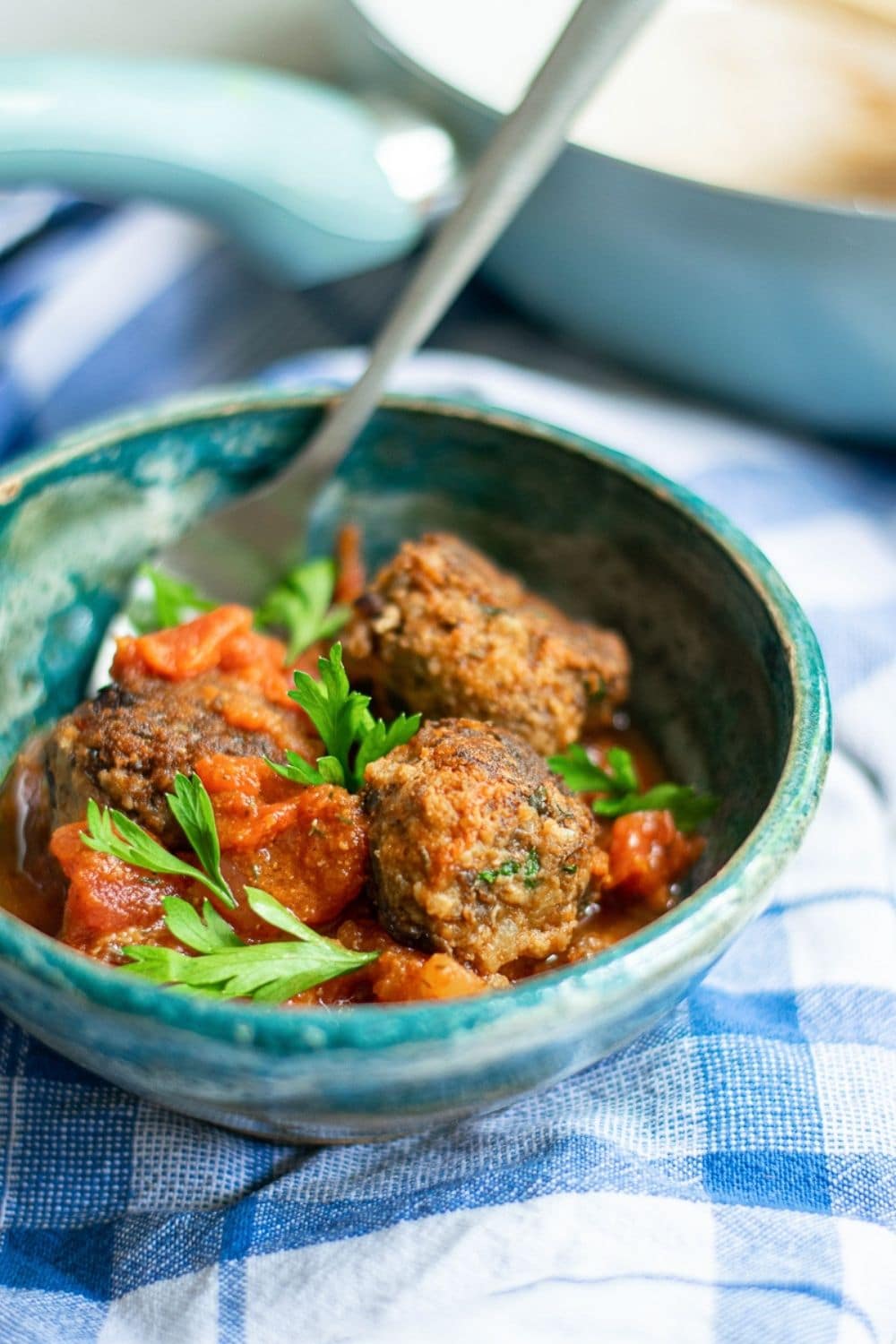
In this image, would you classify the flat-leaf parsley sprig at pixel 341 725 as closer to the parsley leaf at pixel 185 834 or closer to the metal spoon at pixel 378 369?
the parsley leaf at pixel 185 834

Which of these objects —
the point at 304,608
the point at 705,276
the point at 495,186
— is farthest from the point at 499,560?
the point at 705,276

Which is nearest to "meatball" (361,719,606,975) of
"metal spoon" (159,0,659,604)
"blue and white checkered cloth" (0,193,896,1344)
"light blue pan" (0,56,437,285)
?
"blue and white checkered cloth" (0,193,896,1344)

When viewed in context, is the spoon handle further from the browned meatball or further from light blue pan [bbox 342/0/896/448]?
light blue pan [bbox 342/0/896/448]

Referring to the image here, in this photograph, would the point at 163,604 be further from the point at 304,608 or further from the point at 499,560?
the point at 499,560

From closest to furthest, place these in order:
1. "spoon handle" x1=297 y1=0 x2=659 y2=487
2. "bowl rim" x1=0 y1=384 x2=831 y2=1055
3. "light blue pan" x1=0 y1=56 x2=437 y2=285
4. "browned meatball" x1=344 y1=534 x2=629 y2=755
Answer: "bowl rim" x1=0 y1=384 x2=831 y2=1055 → "browned meatball" x1=344 y1=534 x2=629 y2=755 → "spoon handle" x1=297 y1=0 x2=659 y2=487 → "light blue pan" x1=0 y1=56 x2=437 y2=285

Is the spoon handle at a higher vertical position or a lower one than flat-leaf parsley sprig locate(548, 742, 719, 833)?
higher

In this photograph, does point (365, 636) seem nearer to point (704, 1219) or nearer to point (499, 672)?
point (499, 672)

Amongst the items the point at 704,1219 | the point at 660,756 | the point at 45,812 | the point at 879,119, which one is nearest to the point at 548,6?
the point at 879,119
